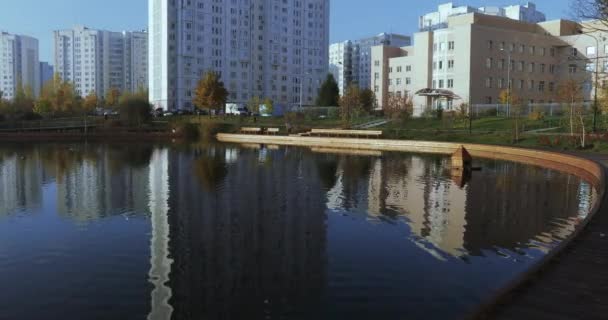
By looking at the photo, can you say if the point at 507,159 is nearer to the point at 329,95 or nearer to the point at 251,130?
the point at 251,130

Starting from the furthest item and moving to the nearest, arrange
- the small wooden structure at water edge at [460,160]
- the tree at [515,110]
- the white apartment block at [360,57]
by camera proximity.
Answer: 1. the white apartment block at [360,57]
2. the tree at [515,110]
3. the small wooden structure at water edge at [460,160]

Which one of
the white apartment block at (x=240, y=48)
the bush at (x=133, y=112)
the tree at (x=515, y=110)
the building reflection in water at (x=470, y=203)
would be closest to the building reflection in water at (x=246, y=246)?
the building reflection in water at (x=470, y=203)

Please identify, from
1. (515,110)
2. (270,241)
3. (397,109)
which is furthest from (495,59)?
(270,241)

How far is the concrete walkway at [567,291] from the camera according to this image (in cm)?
646

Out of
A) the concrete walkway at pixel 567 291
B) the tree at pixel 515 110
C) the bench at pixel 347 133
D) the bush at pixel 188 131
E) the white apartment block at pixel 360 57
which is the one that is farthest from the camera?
the white apartment block at pixel 360 57

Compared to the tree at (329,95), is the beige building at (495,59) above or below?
above

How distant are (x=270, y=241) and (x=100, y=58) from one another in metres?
156

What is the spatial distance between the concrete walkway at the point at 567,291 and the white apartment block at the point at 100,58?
153581 mm

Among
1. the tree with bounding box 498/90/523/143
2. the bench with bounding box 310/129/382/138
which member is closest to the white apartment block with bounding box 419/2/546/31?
the tree with bounding box 498/90/523/143

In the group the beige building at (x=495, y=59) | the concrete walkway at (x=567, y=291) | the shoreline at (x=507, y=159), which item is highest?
the beige building at (x=495, y=59)

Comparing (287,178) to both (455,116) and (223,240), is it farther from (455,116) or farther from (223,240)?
A: (455,116)

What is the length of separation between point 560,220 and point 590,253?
5.05m

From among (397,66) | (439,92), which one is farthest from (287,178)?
(397,66)

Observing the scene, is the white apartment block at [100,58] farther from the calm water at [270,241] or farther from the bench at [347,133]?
the calm water at [270,241]
